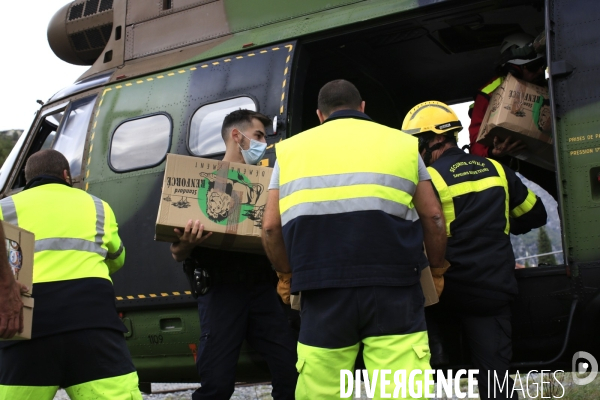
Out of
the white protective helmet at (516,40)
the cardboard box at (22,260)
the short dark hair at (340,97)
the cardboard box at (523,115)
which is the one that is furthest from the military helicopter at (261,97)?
the cardboard box at (22,260)

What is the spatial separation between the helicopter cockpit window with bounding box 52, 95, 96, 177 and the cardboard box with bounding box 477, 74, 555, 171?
3.18 meters

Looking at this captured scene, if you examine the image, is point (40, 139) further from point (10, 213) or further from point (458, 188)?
point (458, 188)

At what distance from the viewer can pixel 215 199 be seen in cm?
408

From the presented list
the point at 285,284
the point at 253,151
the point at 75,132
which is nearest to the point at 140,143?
the point at 75,132

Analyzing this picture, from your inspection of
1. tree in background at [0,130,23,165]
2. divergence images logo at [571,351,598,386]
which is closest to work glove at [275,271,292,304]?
divergence images logo at [571,351,598,386]

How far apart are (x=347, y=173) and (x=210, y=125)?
233 cm

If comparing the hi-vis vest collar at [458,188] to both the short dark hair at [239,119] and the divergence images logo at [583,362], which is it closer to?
the divergence images logo at [583,362]

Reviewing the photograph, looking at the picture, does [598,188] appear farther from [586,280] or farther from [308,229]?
[308,229]

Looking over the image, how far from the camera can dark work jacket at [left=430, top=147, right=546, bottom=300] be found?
4.11 m

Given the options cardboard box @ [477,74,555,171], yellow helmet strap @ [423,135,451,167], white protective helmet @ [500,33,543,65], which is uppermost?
white protective helmet @ [500,33,543,65]

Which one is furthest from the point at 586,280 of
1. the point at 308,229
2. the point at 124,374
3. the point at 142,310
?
the point at 142,310

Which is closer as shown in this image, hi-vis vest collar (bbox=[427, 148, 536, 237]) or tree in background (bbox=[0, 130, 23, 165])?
hi-vis vest collar (bbox=[427, 148, 536, 237])

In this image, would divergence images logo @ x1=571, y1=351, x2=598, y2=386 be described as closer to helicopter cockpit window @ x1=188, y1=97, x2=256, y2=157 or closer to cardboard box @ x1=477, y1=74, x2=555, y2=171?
cardboard box @ x1=477, y1=74, x2=555, y2=171

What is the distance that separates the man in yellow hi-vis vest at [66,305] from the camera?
3.58m
